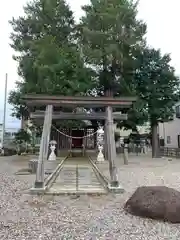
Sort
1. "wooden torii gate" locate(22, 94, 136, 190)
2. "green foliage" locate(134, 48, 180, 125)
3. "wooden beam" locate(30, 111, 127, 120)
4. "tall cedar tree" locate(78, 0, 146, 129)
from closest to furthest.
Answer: "wooden torii gate" locate(22, 94, 136, 190), "wooden beam" locate(30, 111, 127, 120), "tall cedar tree" locate(78, 0, 146, 129), "green foliage" locate(134, 48, 180, 125)

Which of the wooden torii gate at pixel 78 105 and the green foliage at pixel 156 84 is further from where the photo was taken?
the green foliage at pixel 156 84

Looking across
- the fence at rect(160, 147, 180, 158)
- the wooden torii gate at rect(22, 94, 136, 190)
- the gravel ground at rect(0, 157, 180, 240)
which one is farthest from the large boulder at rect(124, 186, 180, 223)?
the fence at rect(160, 147, 180, 158)

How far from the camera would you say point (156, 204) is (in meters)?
4.89

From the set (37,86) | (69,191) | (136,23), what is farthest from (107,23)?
(69,191)

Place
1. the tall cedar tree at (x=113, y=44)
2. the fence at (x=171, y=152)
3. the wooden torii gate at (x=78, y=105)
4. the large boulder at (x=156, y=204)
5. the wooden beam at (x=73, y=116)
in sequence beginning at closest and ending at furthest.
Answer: the large boulder at (x=156, y=204), the wooden torii gate at (x=78, y=105), the wooden beam at (x=73, y=116), the tall cedar tree at (x=113, y=44), the fence at (x=171, y=152)

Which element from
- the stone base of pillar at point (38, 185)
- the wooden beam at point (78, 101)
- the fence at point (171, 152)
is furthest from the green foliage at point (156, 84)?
the stone base of pillar at point (38, 185)

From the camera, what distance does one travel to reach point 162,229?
4312 mm

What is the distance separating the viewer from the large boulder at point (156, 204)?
473cm

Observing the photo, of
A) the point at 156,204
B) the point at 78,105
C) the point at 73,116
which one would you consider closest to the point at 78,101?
the point at 78,105

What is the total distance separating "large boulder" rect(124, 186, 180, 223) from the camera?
4730mm

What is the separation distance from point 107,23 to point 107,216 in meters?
14.3

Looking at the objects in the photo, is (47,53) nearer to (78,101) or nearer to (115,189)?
(78,101)

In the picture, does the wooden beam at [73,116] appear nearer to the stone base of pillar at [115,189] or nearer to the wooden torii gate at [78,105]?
the wooden torii gate at [78,105]

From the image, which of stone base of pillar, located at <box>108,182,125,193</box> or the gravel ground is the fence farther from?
the gravel ground
